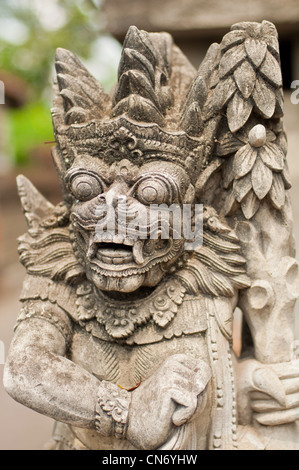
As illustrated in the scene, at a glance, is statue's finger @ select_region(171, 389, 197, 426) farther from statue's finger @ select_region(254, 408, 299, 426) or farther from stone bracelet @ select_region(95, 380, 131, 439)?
statue's finger @ select_region(254, 408, 299, 426)

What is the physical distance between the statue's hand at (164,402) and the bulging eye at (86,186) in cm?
47

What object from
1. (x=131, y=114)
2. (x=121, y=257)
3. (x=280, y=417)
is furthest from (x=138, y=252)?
(x=280, y=417)

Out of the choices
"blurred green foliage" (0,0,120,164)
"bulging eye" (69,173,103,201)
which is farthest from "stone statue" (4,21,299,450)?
"blurred green foliage" (0,0,120,164)

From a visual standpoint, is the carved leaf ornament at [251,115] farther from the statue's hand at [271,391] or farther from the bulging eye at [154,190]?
the statue's hand at [271,391]

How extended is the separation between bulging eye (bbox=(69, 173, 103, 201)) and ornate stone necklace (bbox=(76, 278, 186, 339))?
301mm

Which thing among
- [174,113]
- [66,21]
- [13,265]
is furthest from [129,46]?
[66,21]

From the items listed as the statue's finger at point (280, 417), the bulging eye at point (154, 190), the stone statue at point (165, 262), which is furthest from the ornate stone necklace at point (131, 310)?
the statue's finger at point (280, 417)

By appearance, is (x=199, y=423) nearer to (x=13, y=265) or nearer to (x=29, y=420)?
(x=29, y=420)

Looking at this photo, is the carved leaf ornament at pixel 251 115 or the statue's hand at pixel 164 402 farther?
the carved leaf ornament at pixel 251 115

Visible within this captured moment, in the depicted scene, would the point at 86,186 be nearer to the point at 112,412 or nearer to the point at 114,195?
the point at 114,195

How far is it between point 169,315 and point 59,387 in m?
0.35

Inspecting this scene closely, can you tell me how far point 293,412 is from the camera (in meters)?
1.40

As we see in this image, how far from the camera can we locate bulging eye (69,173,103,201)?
124 centimetres

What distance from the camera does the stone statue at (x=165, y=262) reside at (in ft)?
3.94
